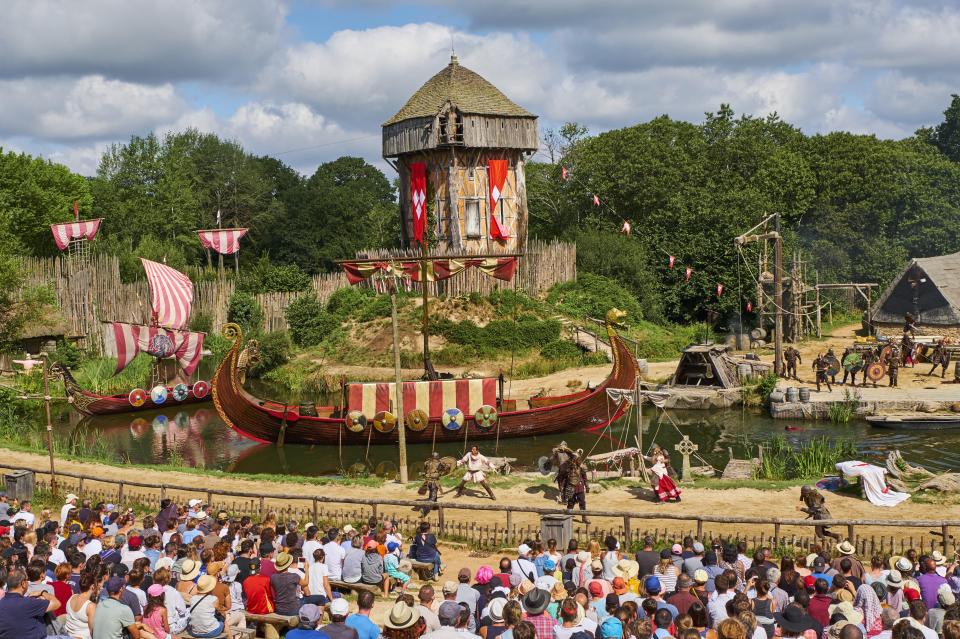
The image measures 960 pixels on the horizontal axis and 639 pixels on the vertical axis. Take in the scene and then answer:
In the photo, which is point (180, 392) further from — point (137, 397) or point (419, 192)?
point (419, 192)

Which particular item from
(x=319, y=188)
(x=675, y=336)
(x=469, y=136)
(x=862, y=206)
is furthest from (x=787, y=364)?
(x=319, y=188)

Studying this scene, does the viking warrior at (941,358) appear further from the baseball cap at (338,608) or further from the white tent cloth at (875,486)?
the baseball cap at (338,608)

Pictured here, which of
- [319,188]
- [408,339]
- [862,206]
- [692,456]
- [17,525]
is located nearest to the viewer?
[17,525]

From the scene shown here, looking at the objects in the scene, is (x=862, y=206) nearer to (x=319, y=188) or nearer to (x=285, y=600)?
(x=319, y=188)

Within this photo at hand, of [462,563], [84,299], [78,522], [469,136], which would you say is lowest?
[462,563]

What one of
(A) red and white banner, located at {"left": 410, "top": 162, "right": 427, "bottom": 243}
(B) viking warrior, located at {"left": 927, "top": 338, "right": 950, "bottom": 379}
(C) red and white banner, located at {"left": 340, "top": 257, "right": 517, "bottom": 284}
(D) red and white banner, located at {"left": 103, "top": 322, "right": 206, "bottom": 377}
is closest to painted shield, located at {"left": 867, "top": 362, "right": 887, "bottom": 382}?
(B) viking warrior, located at {"left": 927, "top": 338, "right": 950, "bottom": 379}

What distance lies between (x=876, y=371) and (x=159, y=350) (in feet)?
81.5

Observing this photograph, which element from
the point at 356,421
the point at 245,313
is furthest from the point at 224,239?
the point at 356,421

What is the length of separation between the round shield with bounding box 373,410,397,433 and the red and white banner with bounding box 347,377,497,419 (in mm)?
353

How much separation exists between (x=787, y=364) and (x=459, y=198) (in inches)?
692

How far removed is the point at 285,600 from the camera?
1096 cm

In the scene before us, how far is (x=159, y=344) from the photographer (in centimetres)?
3484

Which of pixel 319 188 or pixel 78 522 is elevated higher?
pixel 319 188

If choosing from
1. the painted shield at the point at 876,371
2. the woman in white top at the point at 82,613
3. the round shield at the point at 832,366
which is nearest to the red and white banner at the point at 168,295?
the round shield at the point at 832,366
